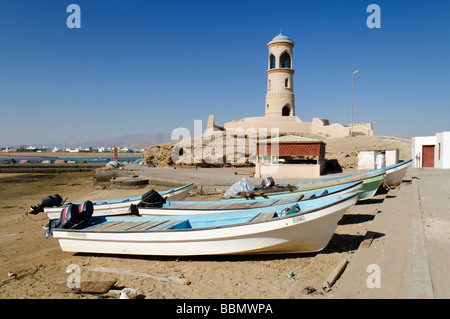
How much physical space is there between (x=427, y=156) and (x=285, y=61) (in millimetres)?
22143

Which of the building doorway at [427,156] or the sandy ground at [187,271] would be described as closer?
the sandy ground at [187,271]

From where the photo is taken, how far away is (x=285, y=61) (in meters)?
39.8

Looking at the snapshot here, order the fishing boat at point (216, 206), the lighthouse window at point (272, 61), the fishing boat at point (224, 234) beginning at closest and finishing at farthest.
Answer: the fishing boat at point (224, 234), the fishing boat at point (216, 206), the lighthouse window at point (272, 61)

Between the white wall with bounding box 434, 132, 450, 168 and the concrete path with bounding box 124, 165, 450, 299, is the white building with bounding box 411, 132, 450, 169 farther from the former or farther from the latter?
the concrete path with bounding box 124, 165, 450, 299

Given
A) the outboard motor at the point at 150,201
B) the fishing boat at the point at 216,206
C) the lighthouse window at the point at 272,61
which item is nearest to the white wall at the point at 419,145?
the fishing boat at the point at 216,206

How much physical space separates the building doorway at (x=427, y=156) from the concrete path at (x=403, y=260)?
20.0 m

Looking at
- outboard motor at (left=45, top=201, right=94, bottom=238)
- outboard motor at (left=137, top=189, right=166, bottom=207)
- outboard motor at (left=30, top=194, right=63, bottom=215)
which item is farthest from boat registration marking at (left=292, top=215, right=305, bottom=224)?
outboard motor at (left=30, top=194, right=63, bottom=215)

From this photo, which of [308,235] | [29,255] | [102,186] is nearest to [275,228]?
[308,235]

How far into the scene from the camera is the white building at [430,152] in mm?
23750

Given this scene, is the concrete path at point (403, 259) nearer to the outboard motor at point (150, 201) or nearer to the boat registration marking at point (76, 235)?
the boat registration marking at point (76, 235)

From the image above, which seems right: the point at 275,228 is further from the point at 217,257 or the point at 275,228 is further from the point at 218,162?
the point at 218,162

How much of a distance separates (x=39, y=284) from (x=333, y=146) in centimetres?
2753

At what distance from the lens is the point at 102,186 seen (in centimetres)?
2464

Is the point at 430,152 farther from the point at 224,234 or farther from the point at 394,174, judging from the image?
the point at 224,234
